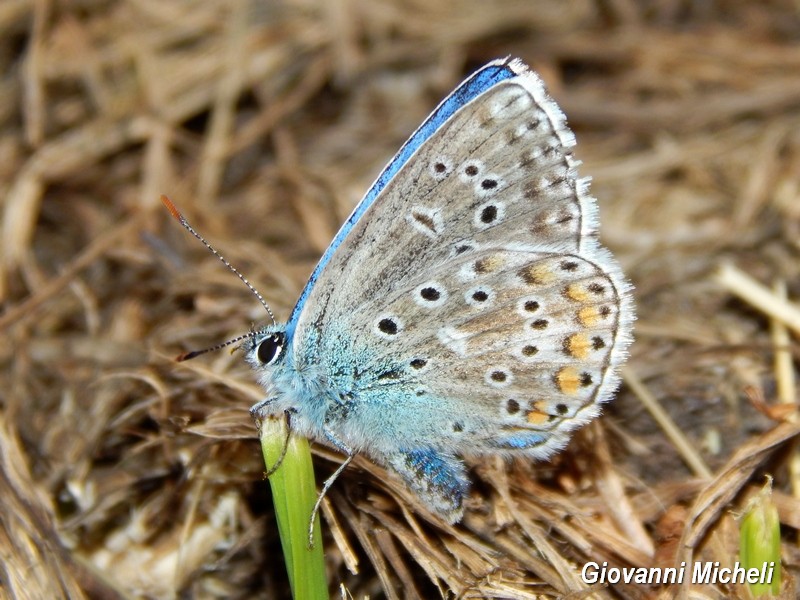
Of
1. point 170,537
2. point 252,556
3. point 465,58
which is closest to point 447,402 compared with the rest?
point 252,556

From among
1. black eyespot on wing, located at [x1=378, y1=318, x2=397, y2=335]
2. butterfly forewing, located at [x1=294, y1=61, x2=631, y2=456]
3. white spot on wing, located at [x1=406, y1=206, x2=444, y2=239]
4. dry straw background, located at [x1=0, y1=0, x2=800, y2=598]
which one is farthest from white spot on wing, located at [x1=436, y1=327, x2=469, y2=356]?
dry straw background, located at [x1=0, y1=0, x2=800, y2=598]

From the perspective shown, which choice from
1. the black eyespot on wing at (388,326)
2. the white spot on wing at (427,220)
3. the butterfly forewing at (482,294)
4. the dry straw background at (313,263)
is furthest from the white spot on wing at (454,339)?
the dry straw background at (313,263)

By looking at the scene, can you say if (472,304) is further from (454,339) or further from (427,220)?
(427,220)

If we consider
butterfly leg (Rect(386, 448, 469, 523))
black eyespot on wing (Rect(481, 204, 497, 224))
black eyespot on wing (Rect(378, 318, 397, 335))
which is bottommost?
butterfly leg (Rect(386, 448, 469, 523))

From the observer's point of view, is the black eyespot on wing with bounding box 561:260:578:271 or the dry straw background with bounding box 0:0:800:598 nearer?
the black eyespot on wing with bounding box 561:260:578:271

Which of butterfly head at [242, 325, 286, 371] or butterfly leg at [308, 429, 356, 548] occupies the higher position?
butterfly head at [242, 325, 286, 371]

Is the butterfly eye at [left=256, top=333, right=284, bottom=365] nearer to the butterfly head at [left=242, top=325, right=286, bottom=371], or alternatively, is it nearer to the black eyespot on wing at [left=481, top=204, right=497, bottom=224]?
the butterfly head at [left=242, top=325, right=286, bottom=371]

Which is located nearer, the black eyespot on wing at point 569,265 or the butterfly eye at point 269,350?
the black eyespot on wing at point 569,265

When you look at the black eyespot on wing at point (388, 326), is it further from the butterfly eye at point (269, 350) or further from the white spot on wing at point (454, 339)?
the butterfly eye at point (269, 350)

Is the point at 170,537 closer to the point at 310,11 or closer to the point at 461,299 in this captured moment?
the point at 461,299
